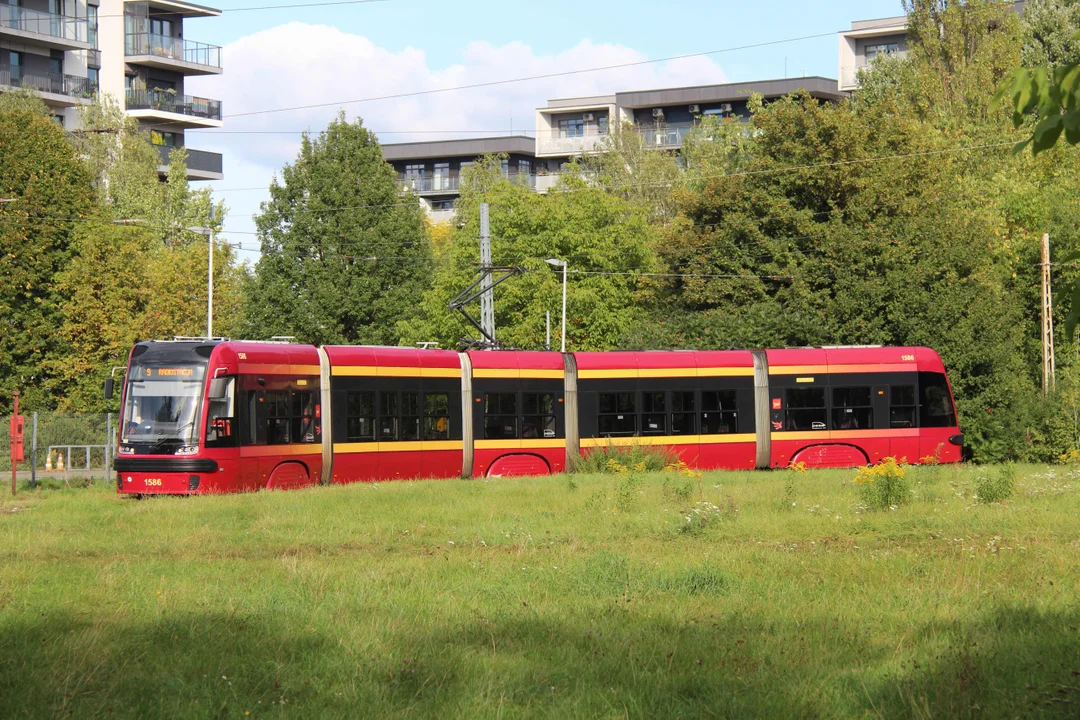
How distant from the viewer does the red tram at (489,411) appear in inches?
949

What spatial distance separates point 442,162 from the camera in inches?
4417

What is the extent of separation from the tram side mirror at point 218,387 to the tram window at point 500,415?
6.45 m

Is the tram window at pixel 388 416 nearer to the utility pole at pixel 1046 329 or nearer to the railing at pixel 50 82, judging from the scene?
the utility pole at pixel 1046 329

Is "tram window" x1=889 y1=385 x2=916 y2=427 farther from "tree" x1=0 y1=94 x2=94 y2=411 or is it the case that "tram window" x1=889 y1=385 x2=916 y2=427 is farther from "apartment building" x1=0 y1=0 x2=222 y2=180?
"apartment building" x1=0 y1=0 x2=222 y2=180

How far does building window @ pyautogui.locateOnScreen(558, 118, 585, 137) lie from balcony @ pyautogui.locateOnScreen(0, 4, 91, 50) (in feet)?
125

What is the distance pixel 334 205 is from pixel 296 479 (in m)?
35.0

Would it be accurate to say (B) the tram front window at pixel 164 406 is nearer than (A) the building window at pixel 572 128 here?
Yes

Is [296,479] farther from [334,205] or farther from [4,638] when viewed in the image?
[334,205]

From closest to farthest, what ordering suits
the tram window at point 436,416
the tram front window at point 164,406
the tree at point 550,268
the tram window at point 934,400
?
the tram front window at point 164,406
the tram window at point 436,416
the tram window at point 934,400
the tree at point 550,268

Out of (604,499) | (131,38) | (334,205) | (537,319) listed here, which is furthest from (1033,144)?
(131,38)

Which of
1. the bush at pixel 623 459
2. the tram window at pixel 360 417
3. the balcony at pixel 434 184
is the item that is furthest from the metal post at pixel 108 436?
the balcony at pixel 434 184

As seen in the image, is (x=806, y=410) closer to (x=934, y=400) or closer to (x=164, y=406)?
(x=934, y=400)

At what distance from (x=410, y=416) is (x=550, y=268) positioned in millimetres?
29983

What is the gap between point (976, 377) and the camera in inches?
1502
